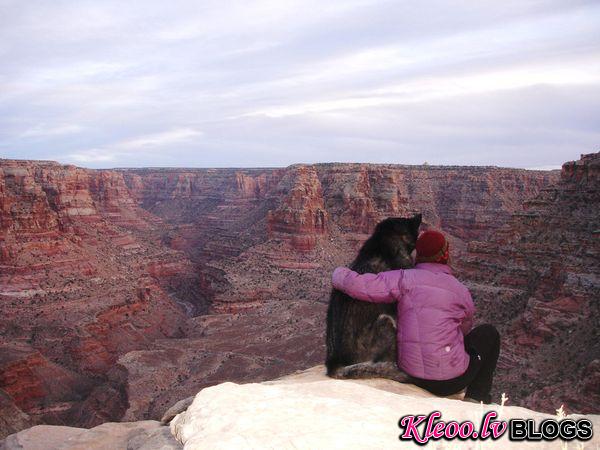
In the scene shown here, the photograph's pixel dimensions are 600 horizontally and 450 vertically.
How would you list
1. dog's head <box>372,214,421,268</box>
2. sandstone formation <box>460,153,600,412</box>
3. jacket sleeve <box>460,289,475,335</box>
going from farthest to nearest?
1. sandstone formation <box>460,153,600,412</box>
2. dog's head <box>372,214,421,268</box>
3. jacket sleeve <box>460,289,475,335</box>

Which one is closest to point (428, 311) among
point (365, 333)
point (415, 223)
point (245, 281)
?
point (365, 333)

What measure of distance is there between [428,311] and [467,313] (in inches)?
23.5

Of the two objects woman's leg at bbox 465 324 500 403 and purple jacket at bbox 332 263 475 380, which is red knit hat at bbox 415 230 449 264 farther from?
woman's leg at bbox 465 324 500 403

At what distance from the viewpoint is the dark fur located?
17.3ft

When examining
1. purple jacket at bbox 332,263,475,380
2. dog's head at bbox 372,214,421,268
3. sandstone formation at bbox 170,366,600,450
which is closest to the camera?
sandstone formation at bbox 170,366,600,450

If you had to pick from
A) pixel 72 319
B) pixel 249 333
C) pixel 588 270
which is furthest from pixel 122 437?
pixel 72 319

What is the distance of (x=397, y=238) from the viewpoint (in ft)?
19.0

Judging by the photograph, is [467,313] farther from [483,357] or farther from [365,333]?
[365,333]

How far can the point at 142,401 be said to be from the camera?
78.2 feet

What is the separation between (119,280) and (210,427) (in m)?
43.8

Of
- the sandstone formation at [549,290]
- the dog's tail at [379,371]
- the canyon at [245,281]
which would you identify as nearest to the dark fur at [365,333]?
the dog's tail at [379,371]

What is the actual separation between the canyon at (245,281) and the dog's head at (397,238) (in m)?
12.4

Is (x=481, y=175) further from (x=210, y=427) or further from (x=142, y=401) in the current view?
(x=210, y=427)

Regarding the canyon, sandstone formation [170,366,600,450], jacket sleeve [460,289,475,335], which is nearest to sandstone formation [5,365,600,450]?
sandstone formation [170,366,600,450]
